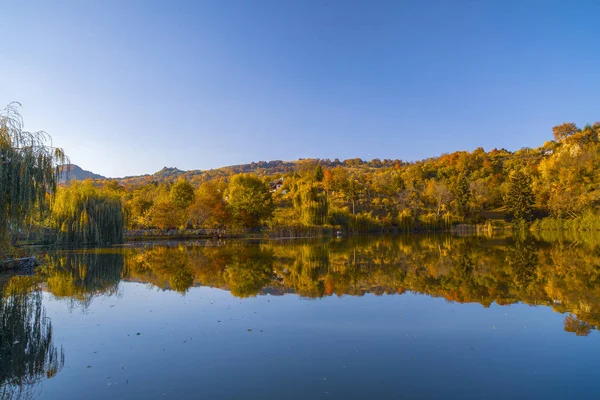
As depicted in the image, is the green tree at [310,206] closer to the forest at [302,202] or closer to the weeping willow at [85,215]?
the forest at [302,202]

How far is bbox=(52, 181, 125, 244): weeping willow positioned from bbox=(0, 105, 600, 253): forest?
0.07 meters

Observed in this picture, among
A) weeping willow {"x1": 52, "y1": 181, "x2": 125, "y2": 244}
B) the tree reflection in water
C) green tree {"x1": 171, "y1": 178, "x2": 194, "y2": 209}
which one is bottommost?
the tree reflection in water

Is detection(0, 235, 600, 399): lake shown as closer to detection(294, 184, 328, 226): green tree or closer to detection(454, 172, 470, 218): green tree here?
detection(294, 184, 328, 226): green tree

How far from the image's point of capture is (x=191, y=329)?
749 cm

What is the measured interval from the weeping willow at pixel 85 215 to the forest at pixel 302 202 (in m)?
0.07

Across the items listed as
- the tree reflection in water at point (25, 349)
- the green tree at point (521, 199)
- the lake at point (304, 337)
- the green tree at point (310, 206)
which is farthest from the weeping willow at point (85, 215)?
the green tree at point (521, 199)

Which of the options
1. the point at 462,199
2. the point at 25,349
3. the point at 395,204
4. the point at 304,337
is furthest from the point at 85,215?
the point at 462,199

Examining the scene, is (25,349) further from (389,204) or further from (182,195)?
(389,204)

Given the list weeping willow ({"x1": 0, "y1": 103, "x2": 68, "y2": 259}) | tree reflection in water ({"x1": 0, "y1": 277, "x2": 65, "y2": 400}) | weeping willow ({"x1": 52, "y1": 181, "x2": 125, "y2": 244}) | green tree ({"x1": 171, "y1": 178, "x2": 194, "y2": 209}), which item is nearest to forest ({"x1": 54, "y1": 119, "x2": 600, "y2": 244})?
green tree ({"x1": 171, "y1": 178, "x2": 194, "y2": 209})

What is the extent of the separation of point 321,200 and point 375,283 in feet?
116

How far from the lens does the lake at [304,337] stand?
4.83 meters

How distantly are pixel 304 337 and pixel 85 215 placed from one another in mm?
24853

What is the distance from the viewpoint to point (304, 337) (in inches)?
271

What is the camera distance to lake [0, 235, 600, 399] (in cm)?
483
